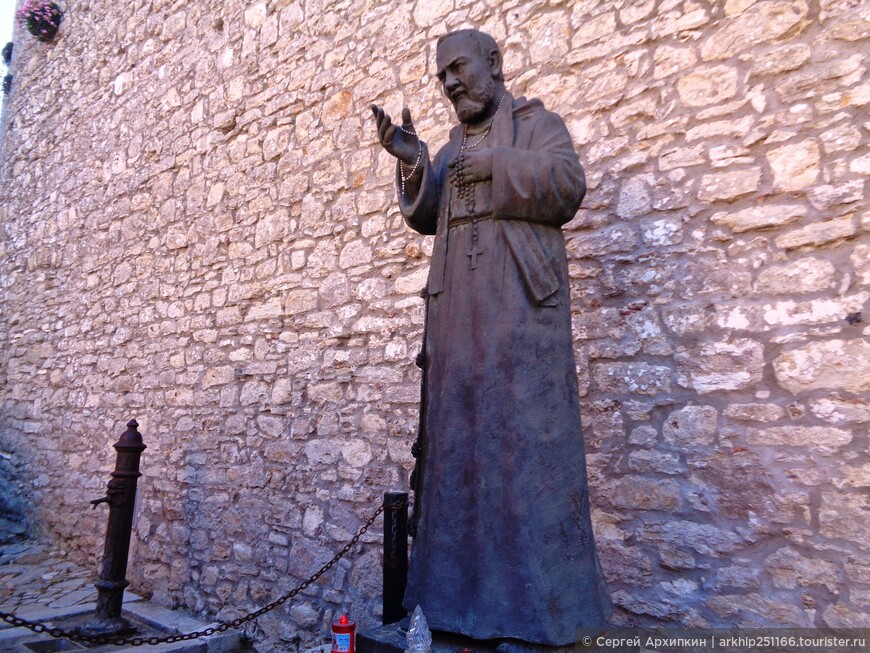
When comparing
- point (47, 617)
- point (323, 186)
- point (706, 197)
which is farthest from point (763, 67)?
point (47, 617)

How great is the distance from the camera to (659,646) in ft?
9.67

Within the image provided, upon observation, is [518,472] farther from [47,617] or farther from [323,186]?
[47,617]

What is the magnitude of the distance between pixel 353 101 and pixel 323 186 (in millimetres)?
673

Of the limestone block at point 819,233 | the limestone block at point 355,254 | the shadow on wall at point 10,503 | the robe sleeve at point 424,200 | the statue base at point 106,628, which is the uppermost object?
the limestone block at point 355,254

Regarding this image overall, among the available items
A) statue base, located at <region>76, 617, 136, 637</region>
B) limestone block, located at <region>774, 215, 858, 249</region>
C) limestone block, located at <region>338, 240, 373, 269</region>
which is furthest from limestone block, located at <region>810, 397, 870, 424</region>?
statue base, located at <region>76, 617, 136, 637</region>

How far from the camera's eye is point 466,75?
2.35m

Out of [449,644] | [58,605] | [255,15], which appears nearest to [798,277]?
[449,644]

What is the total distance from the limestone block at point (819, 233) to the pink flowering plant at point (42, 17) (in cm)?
921

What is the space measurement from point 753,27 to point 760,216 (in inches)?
37.0

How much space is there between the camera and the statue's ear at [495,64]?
2408mm

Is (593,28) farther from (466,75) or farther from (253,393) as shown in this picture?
(253,393)

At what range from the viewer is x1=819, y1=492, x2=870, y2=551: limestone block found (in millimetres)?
2848

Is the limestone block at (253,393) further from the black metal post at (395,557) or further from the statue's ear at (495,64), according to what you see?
the statue's ear at (495,64)

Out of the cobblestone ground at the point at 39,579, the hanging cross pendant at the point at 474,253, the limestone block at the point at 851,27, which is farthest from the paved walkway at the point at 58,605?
the limestone block at the point at 851,27
